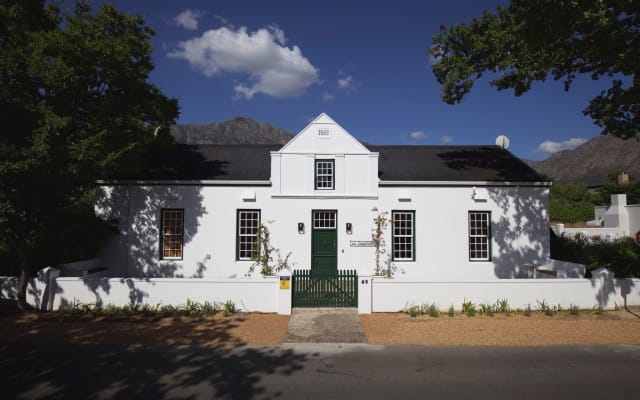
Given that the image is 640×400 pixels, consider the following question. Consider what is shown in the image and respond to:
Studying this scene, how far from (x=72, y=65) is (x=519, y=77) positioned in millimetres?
14654

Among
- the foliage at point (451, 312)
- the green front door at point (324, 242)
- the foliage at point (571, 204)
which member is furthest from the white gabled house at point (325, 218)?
the foliage at point (571, 204)

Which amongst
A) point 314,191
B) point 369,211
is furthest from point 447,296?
point 314,191

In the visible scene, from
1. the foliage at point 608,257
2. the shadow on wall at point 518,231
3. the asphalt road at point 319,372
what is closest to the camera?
the asphalt road at point 319,372

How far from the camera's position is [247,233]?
1466 centimetres

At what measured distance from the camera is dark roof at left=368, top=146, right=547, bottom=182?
607 inches

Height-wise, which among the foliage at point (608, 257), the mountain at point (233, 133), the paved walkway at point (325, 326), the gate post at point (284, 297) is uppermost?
the mountain at point (233, 133)

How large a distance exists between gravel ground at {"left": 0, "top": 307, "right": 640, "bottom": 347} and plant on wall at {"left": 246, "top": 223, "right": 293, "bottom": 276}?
150 inches

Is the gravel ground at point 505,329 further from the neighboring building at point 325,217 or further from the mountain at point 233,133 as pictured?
the mountain at point 233,133

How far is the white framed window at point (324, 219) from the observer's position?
14539 mm

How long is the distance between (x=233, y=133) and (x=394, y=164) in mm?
92612

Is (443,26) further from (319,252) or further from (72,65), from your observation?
(72,65)

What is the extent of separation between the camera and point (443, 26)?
1410 cm

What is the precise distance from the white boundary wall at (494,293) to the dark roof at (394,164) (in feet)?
17.9

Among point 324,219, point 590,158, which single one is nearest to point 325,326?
point 324,219
